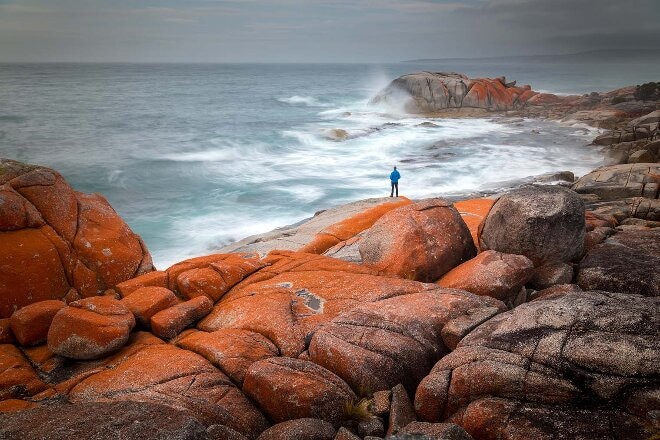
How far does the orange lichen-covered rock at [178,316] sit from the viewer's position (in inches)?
403

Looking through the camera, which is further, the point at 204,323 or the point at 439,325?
the point at 204,323

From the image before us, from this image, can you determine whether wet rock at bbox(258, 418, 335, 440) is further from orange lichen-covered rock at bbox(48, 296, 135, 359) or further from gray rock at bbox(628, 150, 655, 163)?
gray rock at bbox(628, 150, 655, 163)

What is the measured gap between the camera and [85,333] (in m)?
9.34

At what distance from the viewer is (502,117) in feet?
232

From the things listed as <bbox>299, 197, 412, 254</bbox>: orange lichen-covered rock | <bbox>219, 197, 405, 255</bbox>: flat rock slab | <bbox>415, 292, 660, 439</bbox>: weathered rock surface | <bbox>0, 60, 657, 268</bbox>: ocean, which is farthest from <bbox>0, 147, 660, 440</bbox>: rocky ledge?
<bbox>0, 60, 657, 268</bbox>: ocean

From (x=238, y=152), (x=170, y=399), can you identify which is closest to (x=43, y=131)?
(x=238, y=152)

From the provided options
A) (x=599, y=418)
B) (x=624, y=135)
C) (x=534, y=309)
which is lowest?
(x=599, y=418)

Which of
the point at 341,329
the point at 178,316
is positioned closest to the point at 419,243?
the point at 341,329

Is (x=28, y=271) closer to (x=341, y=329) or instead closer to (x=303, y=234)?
(x=341, y=329)

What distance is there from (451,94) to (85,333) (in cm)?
7394

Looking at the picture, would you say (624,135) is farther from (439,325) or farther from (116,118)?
(116,118)

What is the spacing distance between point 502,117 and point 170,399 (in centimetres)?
A: 7197

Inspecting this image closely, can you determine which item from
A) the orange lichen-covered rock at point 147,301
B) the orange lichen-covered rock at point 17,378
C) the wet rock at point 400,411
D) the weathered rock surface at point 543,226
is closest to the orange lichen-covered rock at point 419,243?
the weathered rock surface at point 543,226

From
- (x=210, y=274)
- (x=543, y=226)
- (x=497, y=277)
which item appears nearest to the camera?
(x=497, y=277)
